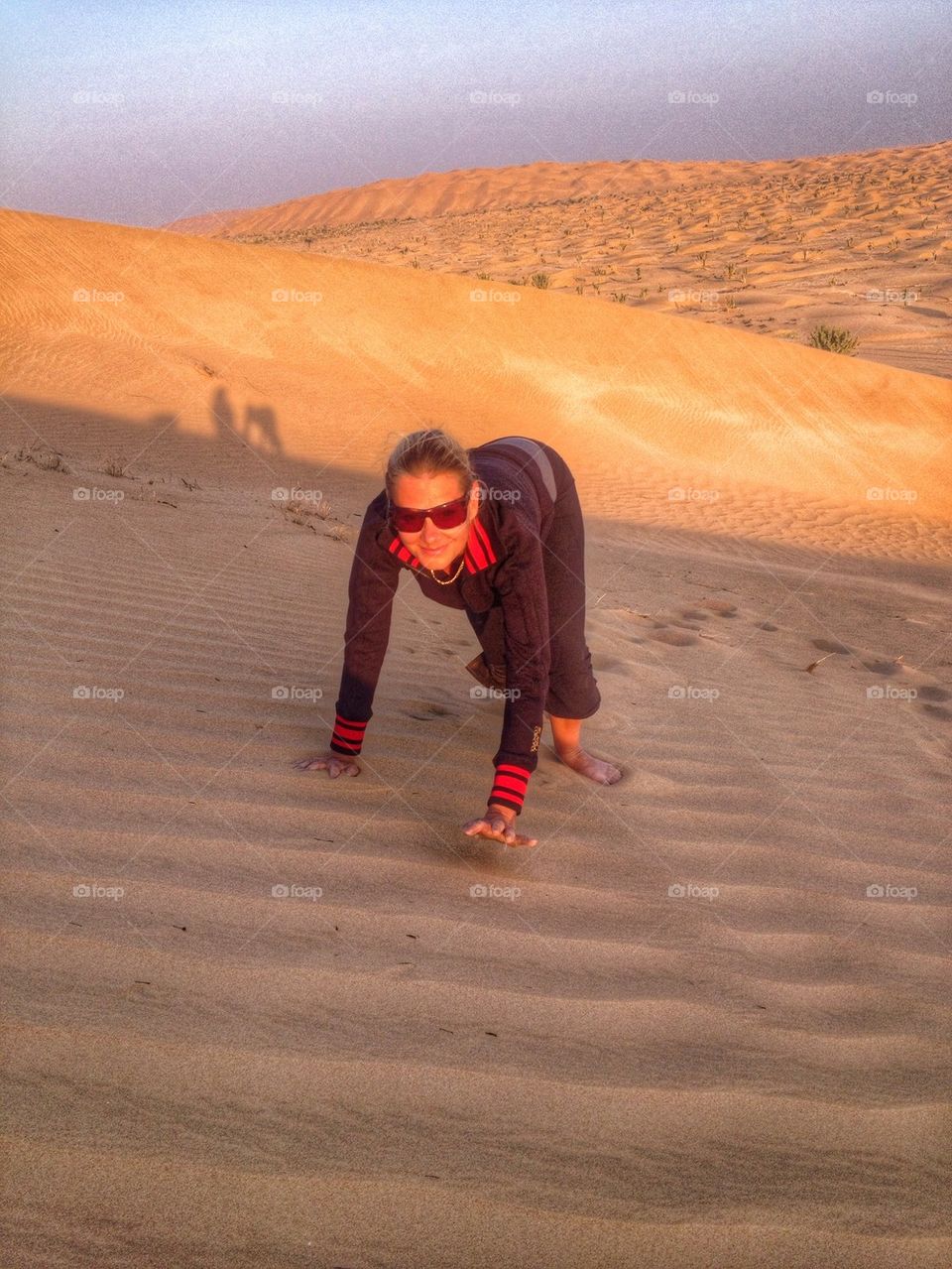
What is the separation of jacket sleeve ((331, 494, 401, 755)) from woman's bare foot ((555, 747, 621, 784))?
2.63 feet

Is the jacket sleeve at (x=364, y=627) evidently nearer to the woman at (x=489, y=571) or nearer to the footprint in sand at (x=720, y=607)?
the woman at (x=489, y=571)

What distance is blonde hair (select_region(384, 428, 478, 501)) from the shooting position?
242 centimetres

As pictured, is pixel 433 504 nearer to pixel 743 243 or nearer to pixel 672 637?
pixel 672 637

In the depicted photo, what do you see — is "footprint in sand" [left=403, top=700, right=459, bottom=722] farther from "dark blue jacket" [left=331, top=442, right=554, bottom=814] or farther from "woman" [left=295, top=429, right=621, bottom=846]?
"dark blue jacket" [left=331, top=442, right=554, bottom=814]

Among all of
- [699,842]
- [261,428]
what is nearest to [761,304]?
[261,428]

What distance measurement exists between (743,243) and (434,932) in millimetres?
29514

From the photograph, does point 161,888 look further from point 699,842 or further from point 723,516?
point 723,516

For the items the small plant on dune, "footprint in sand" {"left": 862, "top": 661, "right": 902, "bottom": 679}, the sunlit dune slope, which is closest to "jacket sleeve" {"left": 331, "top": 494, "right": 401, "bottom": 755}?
"footprint in sand" {"left": 862, "top": 661, "right": 902, "bottom": 679}

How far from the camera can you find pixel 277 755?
10.5 feet

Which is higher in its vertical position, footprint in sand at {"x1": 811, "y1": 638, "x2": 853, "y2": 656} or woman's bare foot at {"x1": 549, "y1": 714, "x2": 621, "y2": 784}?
woman's bare foot at {"x1": 549, "y1": 714, "x2": 621, "y2": 784}

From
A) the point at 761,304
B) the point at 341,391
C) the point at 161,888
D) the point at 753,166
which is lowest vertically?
the point at 753,166

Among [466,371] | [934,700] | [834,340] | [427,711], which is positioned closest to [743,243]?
[834,340]

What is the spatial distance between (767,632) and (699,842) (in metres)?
3.30

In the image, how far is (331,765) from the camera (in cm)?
311
